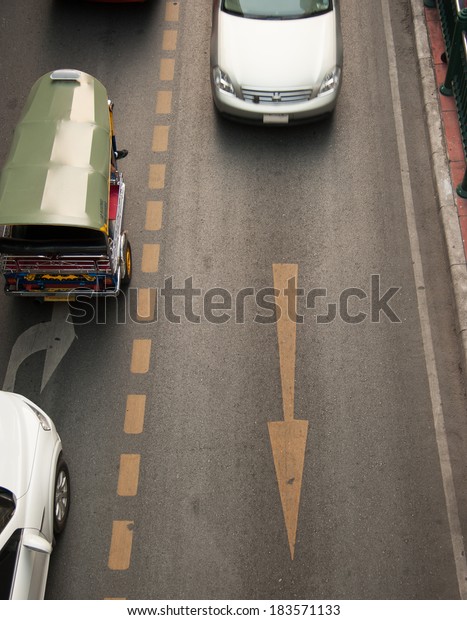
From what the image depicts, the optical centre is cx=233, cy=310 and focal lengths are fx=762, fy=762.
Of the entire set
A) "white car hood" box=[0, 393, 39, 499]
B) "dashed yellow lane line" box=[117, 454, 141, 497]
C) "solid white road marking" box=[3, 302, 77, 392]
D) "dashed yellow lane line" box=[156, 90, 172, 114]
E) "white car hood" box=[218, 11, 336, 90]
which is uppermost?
"white car hood" box=[218, 11, 336, 90]

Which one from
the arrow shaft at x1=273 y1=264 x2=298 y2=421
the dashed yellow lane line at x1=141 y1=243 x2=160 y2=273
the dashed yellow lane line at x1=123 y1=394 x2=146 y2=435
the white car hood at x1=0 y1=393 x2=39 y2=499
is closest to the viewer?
the white car hood at x1=0 y1=393 x2=39 y2=499

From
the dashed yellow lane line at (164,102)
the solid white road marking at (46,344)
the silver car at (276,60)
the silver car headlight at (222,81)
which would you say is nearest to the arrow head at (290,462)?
the solid white road marking at (46,344)

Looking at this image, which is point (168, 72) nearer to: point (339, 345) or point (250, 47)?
point (250, 47)

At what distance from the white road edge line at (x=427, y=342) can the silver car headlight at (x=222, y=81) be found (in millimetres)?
2689

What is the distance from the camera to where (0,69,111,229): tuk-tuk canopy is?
28.5 ft

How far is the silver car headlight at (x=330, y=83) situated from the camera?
11.2 metres

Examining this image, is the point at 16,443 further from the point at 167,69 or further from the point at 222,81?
the point at 167,69

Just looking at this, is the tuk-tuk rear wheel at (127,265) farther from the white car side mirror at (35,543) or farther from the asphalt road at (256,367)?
the white car side mirror at (35,543)

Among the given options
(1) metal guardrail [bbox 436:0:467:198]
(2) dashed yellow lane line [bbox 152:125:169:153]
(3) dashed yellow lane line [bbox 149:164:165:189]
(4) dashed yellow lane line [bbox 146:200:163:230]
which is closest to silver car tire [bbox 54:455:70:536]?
(4) dashed yellow lane line [bbox 146:200:163:230]

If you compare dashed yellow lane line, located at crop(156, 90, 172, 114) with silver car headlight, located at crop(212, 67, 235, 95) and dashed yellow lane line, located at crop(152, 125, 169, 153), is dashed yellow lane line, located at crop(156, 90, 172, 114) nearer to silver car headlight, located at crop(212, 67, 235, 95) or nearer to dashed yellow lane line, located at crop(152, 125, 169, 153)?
dashed yellow lane line, located at crop(152, 125, 169, 153)

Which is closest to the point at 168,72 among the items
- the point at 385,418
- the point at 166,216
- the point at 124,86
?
the point at 124,86

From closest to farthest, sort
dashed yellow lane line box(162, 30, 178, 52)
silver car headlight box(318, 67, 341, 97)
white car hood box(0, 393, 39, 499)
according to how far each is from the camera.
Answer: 1. white car hood box(0, 393, 39, 499)
2. silver car headlight box(318, 67, 341, 97)
3. dashed yellow lane line box(162, 30, 178, 52)

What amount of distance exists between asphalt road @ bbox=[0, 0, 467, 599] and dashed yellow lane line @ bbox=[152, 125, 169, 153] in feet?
0.09

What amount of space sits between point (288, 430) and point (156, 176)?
14.6 ft
